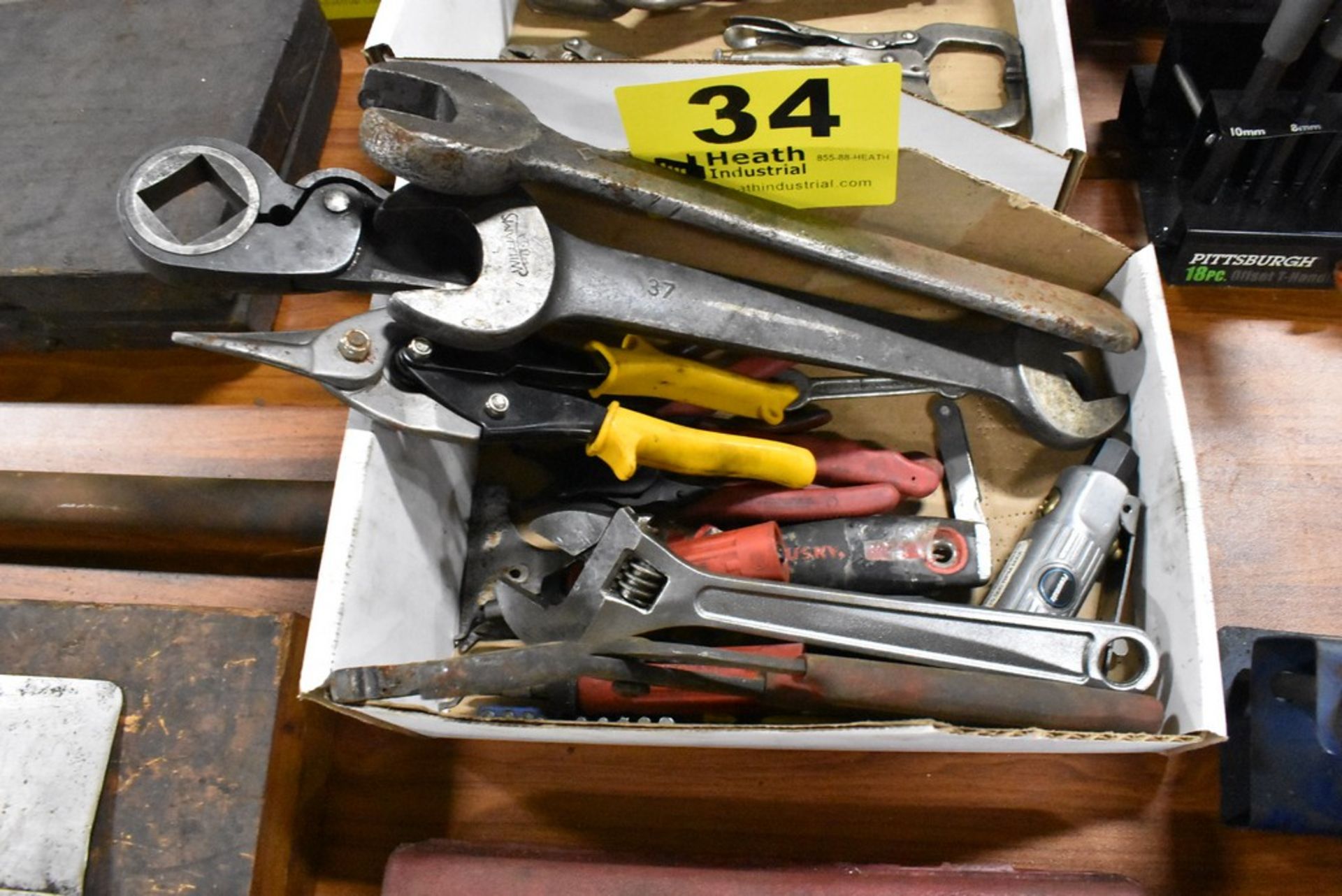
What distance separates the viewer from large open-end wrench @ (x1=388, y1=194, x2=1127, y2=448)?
580 mm

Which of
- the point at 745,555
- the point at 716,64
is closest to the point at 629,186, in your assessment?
the point at 716,64

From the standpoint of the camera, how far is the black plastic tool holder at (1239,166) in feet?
2.35

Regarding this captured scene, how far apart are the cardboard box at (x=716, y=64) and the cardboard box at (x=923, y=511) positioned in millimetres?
50

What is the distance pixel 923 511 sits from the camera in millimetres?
712

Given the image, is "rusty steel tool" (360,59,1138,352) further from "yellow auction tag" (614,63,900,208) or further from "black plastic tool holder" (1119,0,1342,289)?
"black plastic tool holder" (1119,0,1342,289)

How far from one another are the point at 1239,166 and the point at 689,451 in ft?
1.54

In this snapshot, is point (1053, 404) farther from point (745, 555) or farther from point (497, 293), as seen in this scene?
point (497, 293)

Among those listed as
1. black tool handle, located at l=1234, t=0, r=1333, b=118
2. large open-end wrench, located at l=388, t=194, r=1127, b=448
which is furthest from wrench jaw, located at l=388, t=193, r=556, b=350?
black tool handle, located at l=1234, t=0, r=1333, b=118

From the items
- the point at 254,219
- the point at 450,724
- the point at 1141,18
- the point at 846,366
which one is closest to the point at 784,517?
the point at 846,366

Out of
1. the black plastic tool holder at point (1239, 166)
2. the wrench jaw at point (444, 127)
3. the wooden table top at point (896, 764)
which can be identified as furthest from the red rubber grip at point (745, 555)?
the black plastic tool holder at point (1239, 166)

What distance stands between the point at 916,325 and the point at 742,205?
0.46 feet

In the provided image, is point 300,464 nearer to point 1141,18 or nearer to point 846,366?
point 846,366

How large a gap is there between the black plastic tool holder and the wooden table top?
26 mm

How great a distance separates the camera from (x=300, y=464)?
0.78 m
